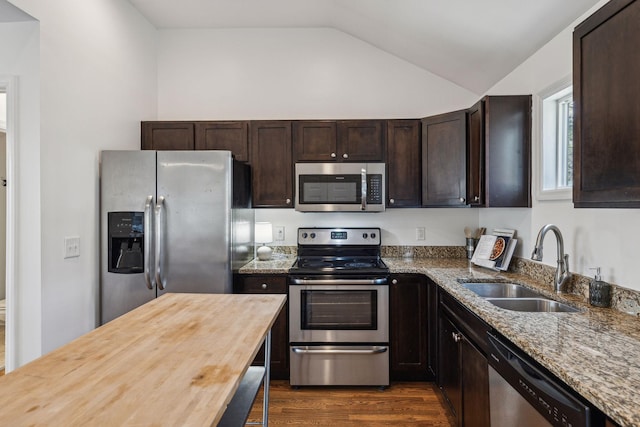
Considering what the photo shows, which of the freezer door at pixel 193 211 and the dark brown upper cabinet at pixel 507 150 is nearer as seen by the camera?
the dark brown upper cabinet at pixel 507 150

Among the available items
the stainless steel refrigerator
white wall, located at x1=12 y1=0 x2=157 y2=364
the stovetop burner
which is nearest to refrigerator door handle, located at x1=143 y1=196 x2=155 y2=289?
the stainless steel refrigerator

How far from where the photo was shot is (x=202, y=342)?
1.15 m

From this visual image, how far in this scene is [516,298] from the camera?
197 cm

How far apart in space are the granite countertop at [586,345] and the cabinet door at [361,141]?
1399 mm

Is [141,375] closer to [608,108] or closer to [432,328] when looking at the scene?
[608,108]

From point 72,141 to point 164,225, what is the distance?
2.48ft

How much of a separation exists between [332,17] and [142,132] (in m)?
1.95

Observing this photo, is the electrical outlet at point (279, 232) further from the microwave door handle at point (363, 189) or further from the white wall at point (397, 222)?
the microwave door handle at point (363, 189)

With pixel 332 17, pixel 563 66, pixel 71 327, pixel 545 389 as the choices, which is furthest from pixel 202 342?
pixel 332 17

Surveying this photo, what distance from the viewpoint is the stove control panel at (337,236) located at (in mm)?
3211

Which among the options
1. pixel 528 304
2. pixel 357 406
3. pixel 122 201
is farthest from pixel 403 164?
pixel 122 201

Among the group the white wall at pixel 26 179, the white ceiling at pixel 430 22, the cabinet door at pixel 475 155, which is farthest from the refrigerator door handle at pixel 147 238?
the cabinet door at pixel 475 155

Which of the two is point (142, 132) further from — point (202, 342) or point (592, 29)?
point (592, 29)

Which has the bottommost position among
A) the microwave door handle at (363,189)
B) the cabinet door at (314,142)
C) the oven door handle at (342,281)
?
the oven door handle at (342,281)
